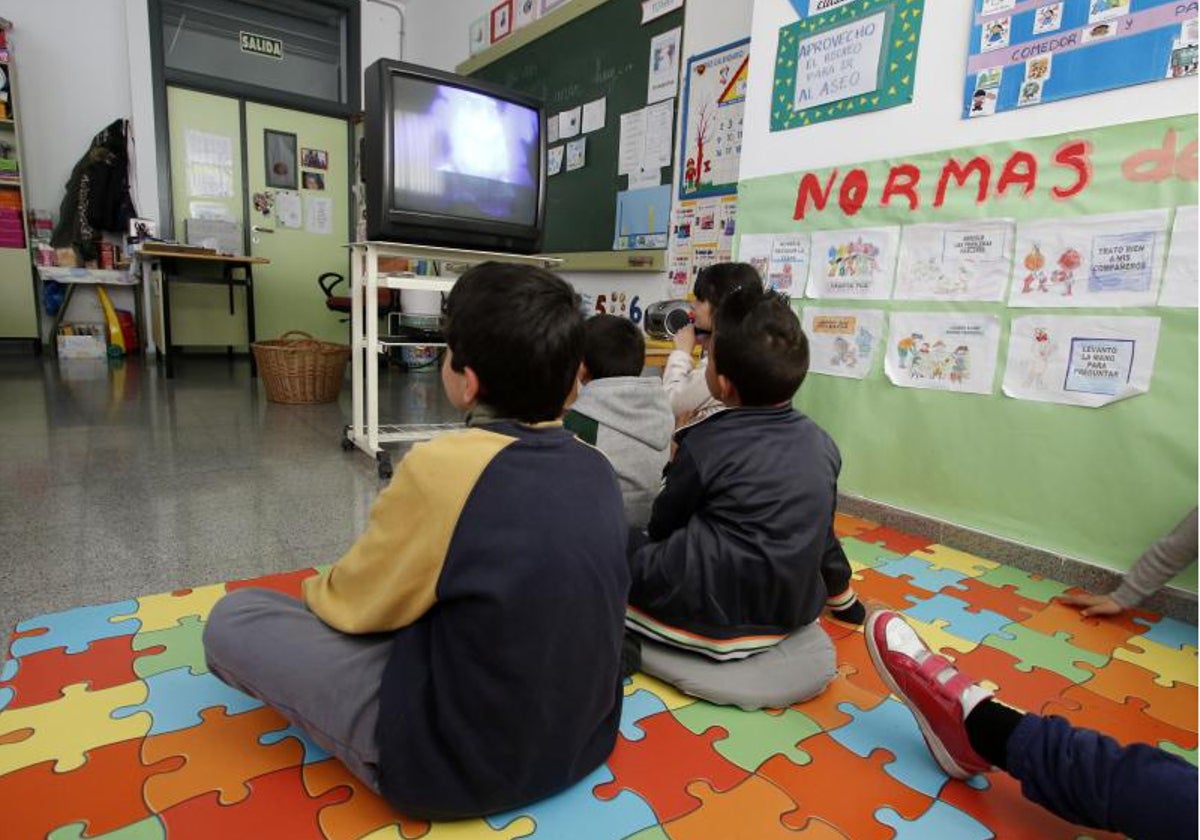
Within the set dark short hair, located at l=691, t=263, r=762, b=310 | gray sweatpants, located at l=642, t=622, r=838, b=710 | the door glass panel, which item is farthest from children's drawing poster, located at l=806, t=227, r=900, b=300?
the door glass panel

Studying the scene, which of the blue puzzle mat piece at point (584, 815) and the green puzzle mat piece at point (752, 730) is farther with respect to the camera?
the green puzzle mat piece at point (752, 730)

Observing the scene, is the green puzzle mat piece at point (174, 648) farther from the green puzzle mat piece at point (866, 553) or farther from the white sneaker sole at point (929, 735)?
the green puzzle mat piece at point (866, 553)

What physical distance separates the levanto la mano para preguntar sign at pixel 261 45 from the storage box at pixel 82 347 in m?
2.65

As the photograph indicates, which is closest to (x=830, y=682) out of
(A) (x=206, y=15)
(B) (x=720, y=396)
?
(B) (x=720, y=396)

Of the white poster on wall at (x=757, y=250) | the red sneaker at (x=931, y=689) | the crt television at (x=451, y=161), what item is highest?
the crt television at (x=451, y=161)

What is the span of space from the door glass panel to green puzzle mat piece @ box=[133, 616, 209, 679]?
18.3 feet

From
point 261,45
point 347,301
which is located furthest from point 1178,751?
point 261,45

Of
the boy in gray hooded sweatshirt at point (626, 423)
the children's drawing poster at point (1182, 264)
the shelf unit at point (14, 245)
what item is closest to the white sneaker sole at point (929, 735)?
the boy in gray hooded sweatshirt at point (626, 423)

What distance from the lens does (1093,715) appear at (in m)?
1.21

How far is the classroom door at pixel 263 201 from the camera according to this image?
5.41m

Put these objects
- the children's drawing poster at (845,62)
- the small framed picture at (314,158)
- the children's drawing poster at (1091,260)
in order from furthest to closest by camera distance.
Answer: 1. the small framed picture at (314,158)
2. the children's drawing poster at (845,62)
3. the children's drawing poster at (1091,260)

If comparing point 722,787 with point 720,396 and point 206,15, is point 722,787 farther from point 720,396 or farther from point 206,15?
point 206,15

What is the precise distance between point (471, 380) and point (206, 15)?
6.39 meters

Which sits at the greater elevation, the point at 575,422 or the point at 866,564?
the point at 575,422
